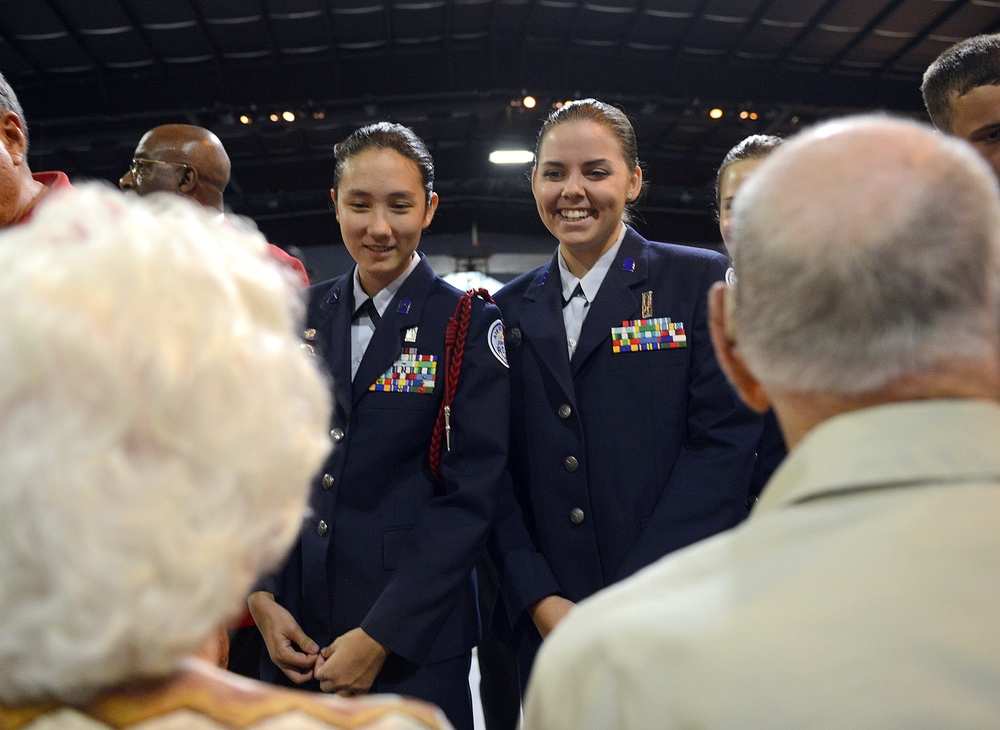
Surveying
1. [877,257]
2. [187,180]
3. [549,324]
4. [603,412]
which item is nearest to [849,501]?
[877,257]

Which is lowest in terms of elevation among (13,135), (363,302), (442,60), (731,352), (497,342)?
(731,352)

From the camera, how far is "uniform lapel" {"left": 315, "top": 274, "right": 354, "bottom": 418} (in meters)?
2.03

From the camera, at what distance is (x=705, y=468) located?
1919mm

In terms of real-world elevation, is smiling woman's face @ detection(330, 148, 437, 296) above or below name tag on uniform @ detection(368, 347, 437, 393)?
above

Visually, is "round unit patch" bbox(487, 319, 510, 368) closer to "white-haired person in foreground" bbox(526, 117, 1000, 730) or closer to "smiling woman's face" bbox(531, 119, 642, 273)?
"smiling woman's face" bbox(531, 119, 642, 273)

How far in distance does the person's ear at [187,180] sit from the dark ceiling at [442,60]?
21.3ft

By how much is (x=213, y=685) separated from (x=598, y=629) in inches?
13.0

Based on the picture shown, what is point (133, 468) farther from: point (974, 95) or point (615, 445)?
point (974, 95)

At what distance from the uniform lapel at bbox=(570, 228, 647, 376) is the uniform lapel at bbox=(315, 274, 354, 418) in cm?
55

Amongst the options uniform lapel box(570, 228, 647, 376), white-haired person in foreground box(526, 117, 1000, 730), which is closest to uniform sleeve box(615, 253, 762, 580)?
uniform lapel box(570, 228, 647, 376)

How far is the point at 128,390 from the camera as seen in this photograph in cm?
64

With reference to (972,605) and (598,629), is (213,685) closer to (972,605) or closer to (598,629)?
(598,629)

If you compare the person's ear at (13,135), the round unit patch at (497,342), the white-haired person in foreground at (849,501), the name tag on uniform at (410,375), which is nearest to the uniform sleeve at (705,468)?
the round unit patch at (497,342)

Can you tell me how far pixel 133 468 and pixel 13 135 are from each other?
5.73 ft
